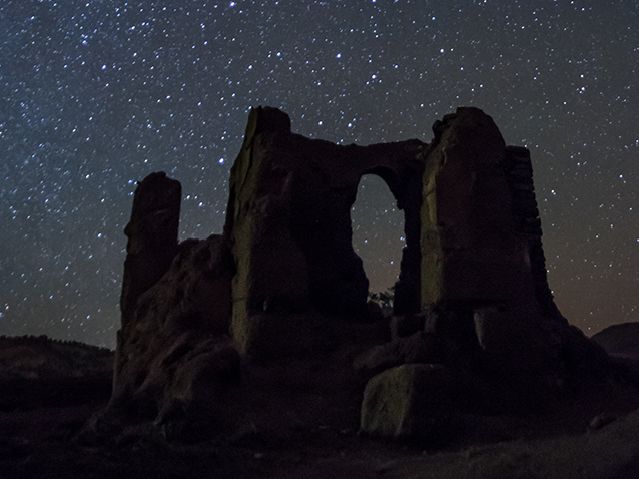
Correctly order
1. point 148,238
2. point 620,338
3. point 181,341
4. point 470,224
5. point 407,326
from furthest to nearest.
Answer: point 620,338
point 148,238
point 181,341
point 407,326
point 470,224

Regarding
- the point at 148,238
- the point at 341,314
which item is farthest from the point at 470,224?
the point at 148,238

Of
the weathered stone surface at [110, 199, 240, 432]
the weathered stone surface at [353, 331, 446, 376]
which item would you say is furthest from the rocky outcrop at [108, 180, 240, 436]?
the weathered stone surface at [353, 331, 446, 376]

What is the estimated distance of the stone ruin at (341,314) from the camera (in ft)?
34.3

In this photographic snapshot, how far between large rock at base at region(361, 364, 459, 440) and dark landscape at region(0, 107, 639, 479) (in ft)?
0.09

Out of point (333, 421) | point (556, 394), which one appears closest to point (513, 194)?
point (556, 394)

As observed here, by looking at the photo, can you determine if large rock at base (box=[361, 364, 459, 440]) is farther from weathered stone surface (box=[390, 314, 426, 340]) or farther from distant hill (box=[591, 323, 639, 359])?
A: distant hill (box=[591, 323, 639, 359])

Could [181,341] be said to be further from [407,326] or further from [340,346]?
[407,326]

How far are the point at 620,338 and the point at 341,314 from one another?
20685 millimetres

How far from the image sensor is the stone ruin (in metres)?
10.5

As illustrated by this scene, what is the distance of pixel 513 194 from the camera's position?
14.7 meters

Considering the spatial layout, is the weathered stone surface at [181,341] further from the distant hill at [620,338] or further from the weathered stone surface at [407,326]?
the distant hill at [620,338]

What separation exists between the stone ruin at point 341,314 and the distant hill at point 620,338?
583 inches

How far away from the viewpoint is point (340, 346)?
41.2 ft

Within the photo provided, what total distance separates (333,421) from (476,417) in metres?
2.22
